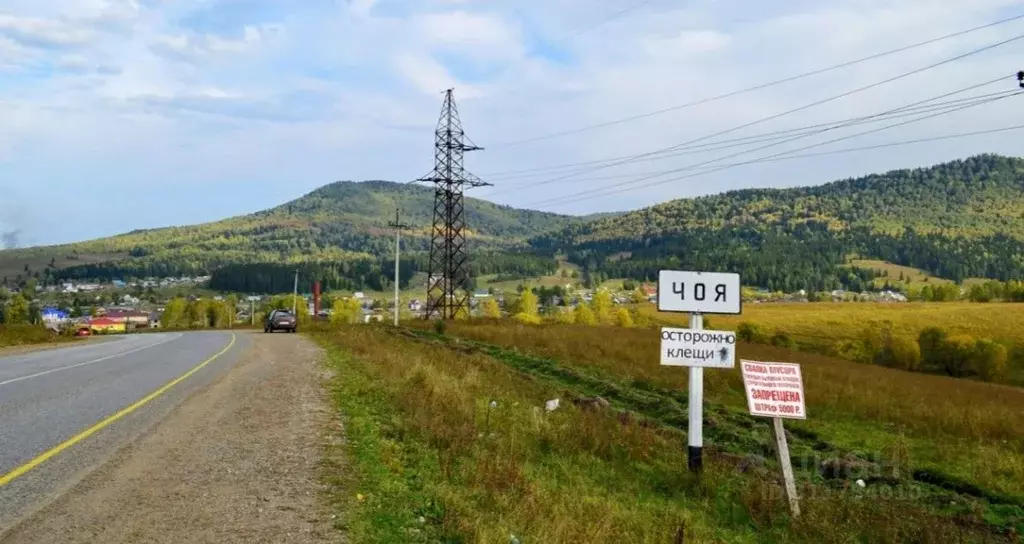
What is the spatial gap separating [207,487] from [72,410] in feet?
21.3

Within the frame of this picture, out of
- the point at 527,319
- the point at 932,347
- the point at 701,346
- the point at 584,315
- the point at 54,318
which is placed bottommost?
the point at 932,347

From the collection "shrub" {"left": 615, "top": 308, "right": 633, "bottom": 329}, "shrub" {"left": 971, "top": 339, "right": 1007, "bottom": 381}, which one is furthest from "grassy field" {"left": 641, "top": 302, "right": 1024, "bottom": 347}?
"shrub" {"left": 971, "top": 339, "right": 1007, "bottom": 381}

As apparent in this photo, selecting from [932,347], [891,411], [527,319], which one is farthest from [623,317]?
[891,411]

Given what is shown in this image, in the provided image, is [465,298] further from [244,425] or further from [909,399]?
[244,425]

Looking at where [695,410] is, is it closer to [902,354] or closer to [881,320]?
[902,354]

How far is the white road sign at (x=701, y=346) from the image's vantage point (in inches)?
414

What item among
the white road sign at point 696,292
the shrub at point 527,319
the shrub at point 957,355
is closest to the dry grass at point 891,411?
the white road sign at point 696,292

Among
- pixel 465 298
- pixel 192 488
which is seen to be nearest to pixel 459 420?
pixel 192 488

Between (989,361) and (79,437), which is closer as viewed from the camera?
(79,437)

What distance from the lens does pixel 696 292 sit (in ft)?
34.6

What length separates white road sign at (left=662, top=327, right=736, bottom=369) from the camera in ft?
34.5

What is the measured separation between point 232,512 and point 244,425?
16.6 ft

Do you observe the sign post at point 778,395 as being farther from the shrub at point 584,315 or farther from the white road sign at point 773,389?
the shrub at point 584,315

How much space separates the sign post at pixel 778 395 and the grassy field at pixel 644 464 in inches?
23.8
